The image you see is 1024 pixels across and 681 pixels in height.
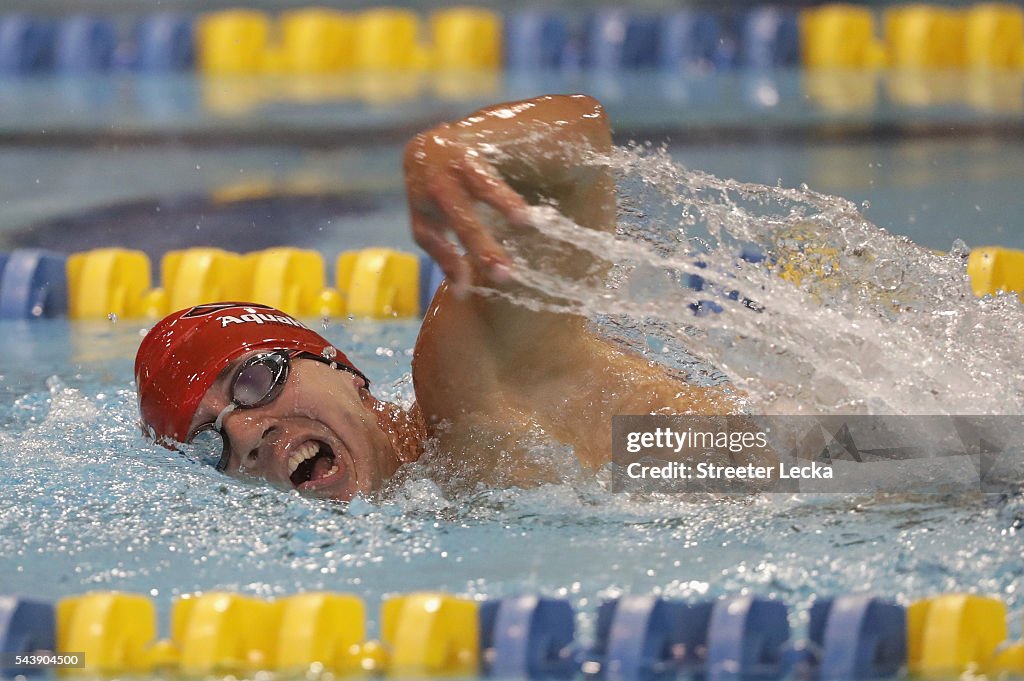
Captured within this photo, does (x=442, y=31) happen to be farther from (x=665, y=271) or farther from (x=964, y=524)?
(x=964, y=524)

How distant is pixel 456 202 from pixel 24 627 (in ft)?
2.75

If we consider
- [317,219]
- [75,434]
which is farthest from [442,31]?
[75,434]

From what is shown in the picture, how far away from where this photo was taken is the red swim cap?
7.34 feet

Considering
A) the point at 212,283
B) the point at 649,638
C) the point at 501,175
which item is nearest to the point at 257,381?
the point at 501,175

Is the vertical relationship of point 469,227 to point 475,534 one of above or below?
above

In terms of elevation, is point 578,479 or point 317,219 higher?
point 317,219

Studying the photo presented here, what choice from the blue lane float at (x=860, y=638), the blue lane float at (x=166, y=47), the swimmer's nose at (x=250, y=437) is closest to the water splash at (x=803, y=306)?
the blue lane float at (x=860, y=638)

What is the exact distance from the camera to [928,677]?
189cm

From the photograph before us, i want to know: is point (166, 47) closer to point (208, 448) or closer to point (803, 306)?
point (208, 448)

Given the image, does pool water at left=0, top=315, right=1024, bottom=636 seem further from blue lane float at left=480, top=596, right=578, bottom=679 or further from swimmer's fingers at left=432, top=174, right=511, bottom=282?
swimmer's fingers at left=432, top=174, right=511, bottom=282

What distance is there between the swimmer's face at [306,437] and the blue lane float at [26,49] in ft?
17.0

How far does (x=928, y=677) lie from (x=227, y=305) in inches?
49.8

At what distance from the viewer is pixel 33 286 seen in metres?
3.85

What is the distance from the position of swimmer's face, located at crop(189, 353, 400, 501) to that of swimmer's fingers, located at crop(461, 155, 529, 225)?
548 millimetres
